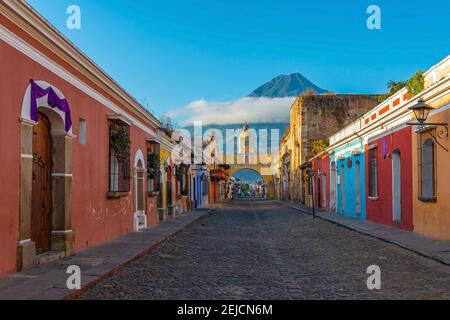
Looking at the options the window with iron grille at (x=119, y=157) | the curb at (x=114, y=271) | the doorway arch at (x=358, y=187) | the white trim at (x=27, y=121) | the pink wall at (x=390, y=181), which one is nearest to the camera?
the curb at (x=114, y=271)

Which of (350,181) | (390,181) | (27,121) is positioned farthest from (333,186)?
(27,121)

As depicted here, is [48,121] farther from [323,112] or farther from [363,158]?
[323,112]

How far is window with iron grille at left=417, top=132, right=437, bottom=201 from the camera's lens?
42.2 ft

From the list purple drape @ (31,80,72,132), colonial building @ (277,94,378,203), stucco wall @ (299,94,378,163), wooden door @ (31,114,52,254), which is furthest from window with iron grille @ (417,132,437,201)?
stucco wall @ (299,94,378,163)

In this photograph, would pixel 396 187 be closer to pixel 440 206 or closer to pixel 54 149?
pixel 440 206

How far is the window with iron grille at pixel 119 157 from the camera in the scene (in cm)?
1352

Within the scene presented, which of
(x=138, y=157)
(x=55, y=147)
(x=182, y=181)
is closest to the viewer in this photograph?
(x=55, y=147)

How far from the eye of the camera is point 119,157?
13891 millimetres

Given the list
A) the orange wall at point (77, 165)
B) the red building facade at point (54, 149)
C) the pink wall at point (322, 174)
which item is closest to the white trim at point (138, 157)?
the orange wall at point (77, 165)

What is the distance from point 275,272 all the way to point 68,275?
121 inches

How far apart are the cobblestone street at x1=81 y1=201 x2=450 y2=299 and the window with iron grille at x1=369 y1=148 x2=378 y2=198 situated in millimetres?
5874

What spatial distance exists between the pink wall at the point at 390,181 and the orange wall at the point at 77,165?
25.8ft

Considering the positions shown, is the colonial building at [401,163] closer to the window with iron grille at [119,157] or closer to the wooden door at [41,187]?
the window with iron grille at [119,157]

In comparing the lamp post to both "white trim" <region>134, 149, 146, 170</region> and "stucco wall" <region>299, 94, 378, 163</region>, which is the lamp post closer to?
"white trim" <region>134, 149, 146, 170</region>
